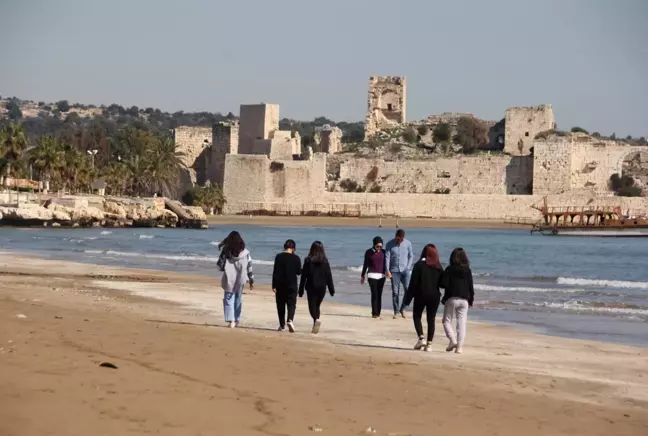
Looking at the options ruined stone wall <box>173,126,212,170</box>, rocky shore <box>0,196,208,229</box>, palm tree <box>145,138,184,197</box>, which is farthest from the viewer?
ruined stone wall <box>173,126,212,170</box>

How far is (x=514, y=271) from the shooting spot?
25188 mm

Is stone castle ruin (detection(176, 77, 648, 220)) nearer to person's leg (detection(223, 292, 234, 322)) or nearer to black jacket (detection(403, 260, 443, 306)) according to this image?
person's leg (detection(223, 292, 234, 322))

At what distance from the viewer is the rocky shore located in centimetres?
4956

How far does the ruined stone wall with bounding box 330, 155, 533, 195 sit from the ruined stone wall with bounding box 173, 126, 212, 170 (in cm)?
1111

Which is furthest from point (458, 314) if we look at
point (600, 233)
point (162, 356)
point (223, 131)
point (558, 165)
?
point (223, 131)

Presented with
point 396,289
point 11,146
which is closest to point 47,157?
point 11,146

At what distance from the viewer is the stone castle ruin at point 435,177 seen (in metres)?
63.2

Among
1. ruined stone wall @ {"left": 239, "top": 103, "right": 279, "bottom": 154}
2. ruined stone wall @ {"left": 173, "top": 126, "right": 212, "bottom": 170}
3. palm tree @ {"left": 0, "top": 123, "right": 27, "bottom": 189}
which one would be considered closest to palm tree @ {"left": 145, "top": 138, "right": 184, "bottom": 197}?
ruined stone wall @ {"left": 173, "top": 126, "right": 212, "bottom": 170}

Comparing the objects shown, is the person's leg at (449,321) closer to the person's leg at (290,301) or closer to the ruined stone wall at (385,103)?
the person's leg at (290,301)

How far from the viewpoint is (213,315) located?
12.8 metres

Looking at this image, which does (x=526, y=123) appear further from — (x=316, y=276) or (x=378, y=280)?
(x=316, y=276)

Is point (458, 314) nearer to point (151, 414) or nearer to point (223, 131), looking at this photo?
point (151, 414)

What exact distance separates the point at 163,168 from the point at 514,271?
4476 cm

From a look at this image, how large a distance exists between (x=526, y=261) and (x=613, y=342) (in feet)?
59.9
